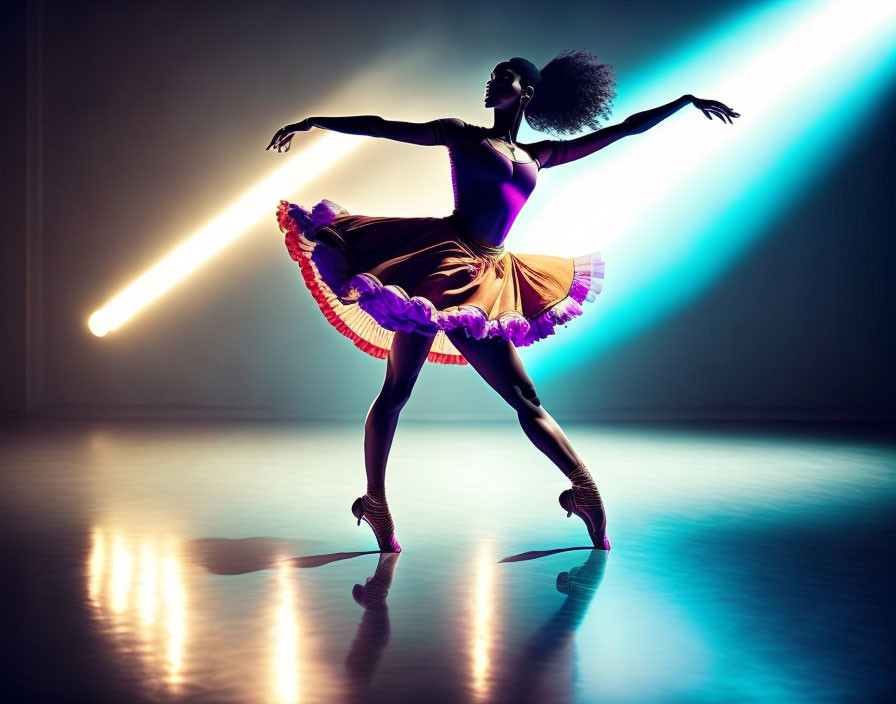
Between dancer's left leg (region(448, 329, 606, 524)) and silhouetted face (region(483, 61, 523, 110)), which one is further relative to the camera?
silhouetted face (region(483, 61, 523, 110))

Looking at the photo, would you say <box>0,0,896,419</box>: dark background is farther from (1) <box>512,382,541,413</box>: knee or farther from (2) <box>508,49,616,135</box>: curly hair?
(1) <box>512,382,541,413</box>: knee

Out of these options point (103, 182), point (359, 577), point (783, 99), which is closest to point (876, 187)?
point (783, 99)

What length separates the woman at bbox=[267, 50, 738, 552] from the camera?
90.8 inches

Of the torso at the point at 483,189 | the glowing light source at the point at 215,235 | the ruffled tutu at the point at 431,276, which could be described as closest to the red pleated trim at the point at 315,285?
the ruffled tutu at the point at 431,276

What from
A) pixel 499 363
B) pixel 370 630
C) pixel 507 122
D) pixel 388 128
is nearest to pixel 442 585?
pixel 370 630

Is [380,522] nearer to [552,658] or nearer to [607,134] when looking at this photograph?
[552,658]

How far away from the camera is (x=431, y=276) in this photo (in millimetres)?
2322

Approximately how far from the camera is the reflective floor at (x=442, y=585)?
5.07 ft

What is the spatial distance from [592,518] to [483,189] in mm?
897

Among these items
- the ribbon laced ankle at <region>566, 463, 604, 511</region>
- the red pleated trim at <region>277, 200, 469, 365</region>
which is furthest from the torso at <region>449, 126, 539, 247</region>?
the ribbon laced ankle at <region>566, 463, 604, 511</region>

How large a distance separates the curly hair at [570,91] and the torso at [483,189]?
0.42 metres

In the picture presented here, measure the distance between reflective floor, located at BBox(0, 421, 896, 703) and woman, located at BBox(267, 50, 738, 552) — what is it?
30cm

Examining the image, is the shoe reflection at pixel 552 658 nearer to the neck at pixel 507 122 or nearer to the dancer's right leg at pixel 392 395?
the dancer's right leg at pixel 392 395

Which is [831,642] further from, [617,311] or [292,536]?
[617,311]
